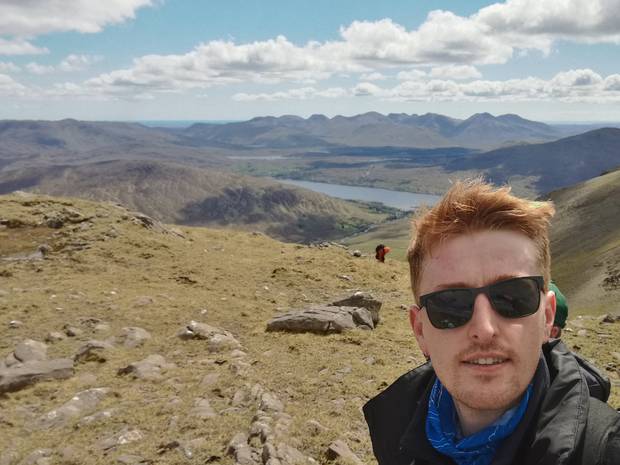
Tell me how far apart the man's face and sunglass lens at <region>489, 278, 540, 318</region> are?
0.05 meters

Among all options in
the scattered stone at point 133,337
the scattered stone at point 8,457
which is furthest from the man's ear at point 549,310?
the scattered stone at point 133,337

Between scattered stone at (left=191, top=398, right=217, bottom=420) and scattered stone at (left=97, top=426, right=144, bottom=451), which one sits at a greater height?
scattered stone at (left=191, top=398, right=217, bottom=420)

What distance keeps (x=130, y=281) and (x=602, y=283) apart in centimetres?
4868

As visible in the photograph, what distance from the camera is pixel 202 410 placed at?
9.98 metres

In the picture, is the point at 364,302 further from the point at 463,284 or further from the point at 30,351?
the point at 463,284

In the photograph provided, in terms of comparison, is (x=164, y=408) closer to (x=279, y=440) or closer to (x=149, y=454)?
(x=149, y=454)

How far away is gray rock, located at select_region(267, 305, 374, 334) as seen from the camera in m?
15.8

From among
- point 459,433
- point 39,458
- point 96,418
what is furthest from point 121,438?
point 459,433

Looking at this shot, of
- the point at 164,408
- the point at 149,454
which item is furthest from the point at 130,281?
the point at 149,454

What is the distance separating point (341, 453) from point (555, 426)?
5634mm

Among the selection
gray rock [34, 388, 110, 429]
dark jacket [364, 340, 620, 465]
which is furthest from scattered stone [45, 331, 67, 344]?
dark jacket [364, 340, 620, 465]

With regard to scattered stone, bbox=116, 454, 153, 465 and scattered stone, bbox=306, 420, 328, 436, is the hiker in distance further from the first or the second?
scattered stone, bbox=116, 454, 153, 465

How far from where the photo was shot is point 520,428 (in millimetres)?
3367

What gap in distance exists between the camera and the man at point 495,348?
3256 millimetres
